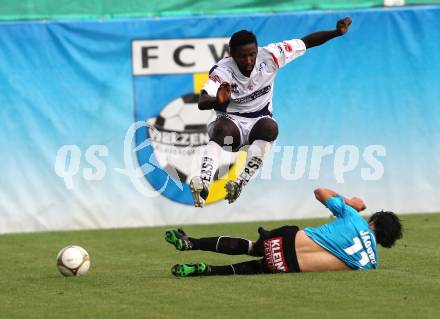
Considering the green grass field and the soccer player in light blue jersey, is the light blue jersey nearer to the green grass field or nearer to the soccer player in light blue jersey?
the soccer player in light blue jersey

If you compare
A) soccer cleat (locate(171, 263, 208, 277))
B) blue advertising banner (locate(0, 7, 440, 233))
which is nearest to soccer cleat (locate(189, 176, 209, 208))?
soccer cleat (locate(171, 263, 208, 277))

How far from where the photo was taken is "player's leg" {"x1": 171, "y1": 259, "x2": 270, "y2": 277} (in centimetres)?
1036

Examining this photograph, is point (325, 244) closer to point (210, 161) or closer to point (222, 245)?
point (222, 245)

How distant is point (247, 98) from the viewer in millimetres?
11391

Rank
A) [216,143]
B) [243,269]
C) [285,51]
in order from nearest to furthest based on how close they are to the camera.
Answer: [243,269], [216,143], [285,51]

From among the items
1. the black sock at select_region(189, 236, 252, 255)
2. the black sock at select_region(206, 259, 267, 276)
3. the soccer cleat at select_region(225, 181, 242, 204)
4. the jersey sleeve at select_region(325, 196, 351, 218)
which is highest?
the soccer cleat at select_region(225, 181, 242, 204)

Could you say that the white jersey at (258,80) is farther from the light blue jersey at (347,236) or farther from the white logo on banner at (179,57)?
the white logo on banner at (179,57)

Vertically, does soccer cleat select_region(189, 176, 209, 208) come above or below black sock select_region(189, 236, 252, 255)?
above

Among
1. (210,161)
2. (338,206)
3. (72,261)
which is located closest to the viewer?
(338,206)

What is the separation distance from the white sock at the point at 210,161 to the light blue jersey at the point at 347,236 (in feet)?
4.12

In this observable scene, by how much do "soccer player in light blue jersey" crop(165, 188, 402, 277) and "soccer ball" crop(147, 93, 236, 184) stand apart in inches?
244

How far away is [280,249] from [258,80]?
6.56ft

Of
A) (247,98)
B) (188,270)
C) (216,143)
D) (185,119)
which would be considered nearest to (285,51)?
(247,98)

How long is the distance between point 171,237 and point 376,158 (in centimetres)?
735
